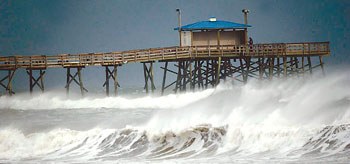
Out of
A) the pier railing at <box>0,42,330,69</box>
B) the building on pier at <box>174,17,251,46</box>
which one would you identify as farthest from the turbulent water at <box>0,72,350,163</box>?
the building on pier at <box>174,17,251,46</box>

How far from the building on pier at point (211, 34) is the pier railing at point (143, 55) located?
1002 mm

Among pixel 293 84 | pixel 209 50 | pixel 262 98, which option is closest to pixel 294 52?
pixel 293 84

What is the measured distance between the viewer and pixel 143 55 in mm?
39438

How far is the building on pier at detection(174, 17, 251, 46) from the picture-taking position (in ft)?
135

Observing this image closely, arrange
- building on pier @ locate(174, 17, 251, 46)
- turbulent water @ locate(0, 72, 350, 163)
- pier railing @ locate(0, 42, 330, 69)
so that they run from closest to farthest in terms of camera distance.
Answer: turbulent water @ locate(0, 72, 350, 163), pier railing @ locate(0, 42, 330, 69), building on pier @ locate(174, 17, 251, 46)

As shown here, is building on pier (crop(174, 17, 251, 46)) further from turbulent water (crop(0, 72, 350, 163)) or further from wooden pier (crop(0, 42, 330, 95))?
turbulent water (crop(0, 72, 350, 163))

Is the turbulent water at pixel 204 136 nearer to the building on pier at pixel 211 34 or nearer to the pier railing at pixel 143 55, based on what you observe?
the pier railing at pixel 143 55

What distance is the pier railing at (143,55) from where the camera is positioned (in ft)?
128

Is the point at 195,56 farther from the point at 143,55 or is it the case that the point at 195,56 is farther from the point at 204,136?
the point at 204,136

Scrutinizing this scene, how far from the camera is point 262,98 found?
3147 cm

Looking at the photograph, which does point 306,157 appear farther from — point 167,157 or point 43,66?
point 43,66

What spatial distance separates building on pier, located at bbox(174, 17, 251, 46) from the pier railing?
1002 mm

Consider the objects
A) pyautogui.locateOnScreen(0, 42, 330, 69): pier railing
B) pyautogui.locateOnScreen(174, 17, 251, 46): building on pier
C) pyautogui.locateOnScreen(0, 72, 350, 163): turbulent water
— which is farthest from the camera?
pyautogui.locateOnScreen(174, 17, 251, 46): building on pier

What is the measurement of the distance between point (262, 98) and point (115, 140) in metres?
10.9
